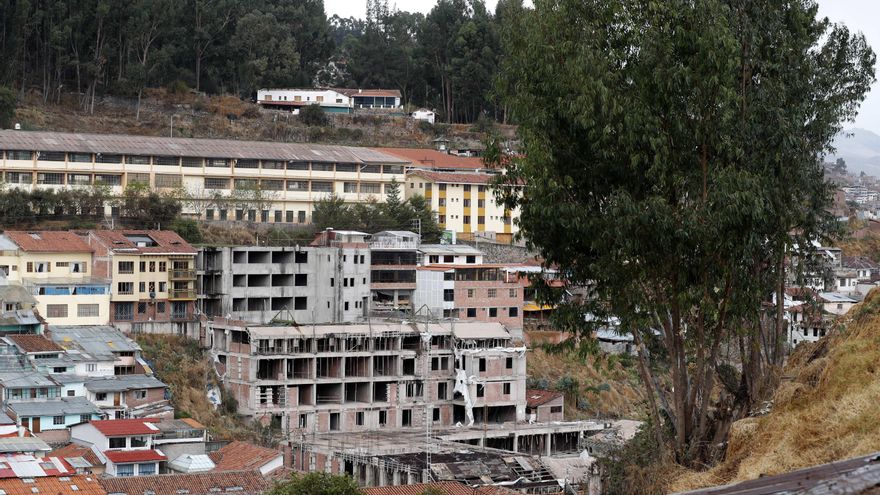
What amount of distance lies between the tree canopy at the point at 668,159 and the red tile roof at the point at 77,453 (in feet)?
60.6

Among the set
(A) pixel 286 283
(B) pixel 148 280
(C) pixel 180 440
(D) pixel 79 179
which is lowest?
(C) pixel 180 440

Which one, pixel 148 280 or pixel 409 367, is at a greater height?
pixel 148 280

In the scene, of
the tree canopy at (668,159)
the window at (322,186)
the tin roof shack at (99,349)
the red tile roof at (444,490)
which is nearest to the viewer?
the tree canopy at (668,159)

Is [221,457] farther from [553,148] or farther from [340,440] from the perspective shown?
[553,148]

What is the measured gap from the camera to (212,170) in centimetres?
5062

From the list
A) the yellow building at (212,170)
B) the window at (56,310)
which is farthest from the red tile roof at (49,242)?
the yellow building at (212,170)

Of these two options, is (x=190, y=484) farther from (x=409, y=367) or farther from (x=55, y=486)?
(x=409, y=367)

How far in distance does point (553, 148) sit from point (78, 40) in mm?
48513

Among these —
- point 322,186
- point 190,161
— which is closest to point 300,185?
point 322,186

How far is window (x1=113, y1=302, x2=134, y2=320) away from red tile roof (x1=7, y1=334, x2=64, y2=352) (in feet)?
13.1

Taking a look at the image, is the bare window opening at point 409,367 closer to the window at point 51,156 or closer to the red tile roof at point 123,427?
the red tile roof at point 123,427

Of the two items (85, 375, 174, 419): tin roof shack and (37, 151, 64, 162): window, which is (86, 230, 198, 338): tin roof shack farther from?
(37, 151, 64, 162): window

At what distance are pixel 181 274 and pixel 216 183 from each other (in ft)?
31.2

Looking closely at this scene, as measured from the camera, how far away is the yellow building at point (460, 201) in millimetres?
55094
